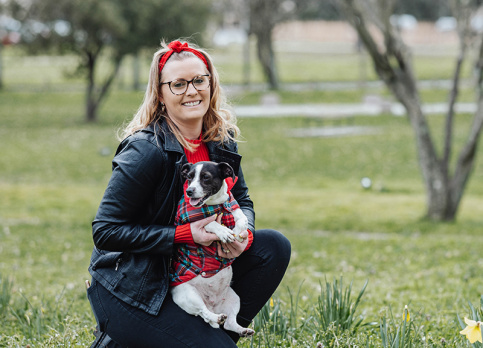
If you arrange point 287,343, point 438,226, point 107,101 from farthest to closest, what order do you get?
point 107,101, point 438,226, point 287,343

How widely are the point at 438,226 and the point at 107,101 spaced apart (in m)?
25.1

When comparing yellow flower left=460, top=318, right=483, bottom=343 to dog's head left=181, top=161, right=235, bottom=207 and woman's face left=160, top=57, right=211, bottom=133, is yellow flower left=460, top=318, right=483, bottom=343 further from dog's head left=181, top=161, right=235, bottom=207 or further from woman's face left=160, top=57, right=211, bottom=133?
woman's face left=160, top=57, right=211, bottom=133

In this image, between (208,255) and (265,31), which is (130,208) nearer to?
(208,255)

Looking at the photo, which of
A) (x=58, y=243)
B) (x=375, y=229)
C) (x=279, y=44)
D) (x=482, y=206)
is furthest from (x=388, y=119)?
(x=279, y=44)

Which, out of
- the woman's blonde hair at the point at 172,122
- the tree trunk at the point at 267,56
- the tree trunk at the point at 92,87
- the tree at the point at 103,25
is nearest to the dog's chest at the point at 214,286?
the woman's blonde hair at the point at 172,122

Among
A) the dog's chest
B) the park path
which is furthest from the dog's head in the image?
the park path

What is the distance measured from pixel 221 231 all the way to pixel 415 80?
7.92m

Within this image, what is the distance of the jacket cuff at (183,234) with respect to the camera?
305 centimetres

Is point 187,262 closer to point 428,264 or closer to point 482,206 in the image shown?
point 428,264

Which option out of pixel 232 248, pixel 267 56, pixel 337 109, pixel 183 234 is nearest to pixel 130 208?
pixel 183 234

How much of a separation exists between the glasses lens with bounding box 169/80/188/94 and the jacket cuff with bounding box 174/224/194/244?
2.16 ft

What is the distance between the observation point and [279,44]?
7356 cm

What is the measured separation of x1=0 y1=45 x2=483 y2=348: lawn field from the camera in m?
4.11

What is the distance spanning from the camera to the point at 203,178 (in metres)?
2.92
